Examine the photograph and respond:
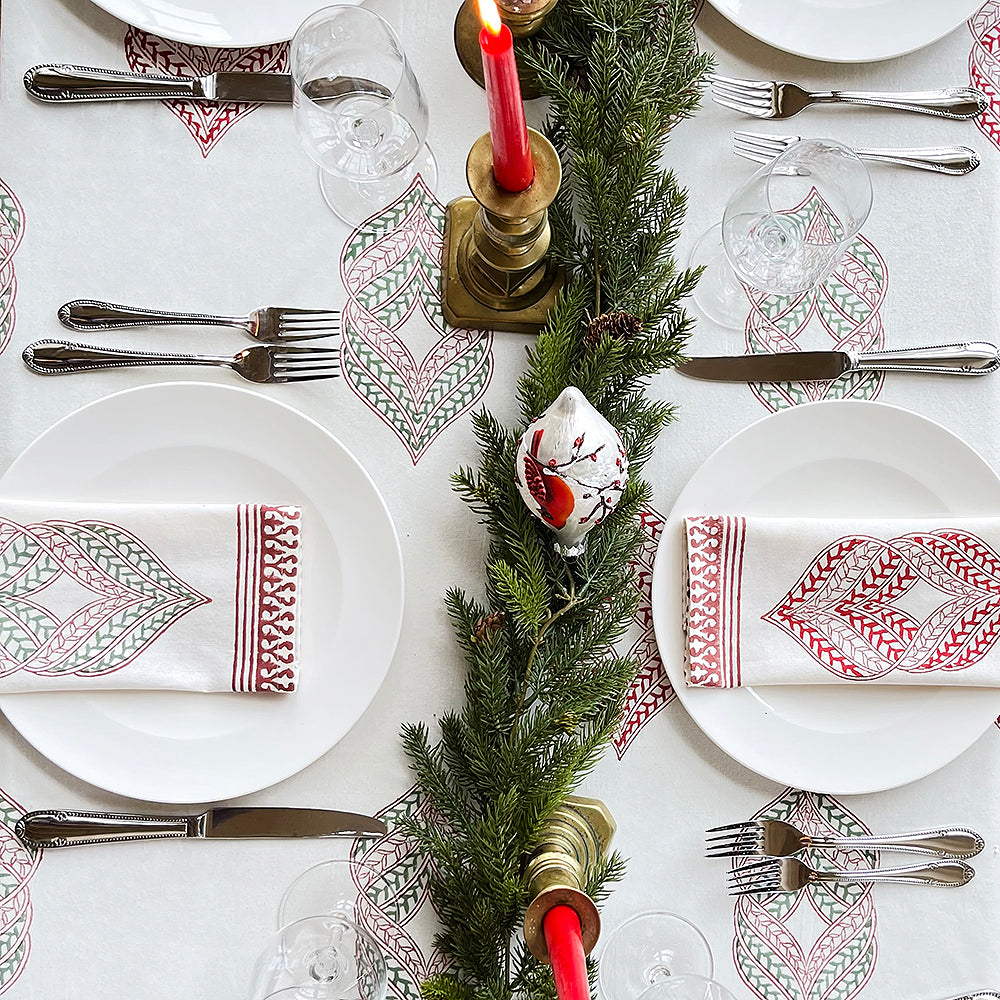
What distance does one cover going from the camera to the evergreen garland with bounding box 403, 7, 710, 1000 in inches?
29.2

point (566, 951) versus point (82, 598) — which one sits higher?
point (82, 598)

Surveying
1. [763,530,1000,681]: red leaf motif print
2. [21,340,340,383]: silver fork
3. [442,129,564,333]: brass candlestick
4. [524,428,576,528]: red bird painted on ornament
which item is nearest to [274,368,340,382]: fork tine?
[21,340,340,383]: silver fork

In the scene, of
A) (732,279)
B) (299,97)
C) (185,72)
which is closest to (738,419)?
(732,279)

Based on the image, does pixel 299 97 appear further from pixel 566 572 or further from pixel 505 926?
pixel 505 926

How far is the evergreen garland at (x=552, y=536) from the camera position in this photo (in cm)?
74

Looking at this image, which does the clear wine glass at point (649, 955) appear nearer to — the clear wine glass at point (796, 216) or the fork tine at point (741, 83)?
the clear wine glass at point (796, 216)

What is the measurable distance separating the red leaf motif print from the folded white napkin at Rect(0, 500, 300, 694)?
431mm

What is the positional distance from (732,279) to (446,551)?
13.9 inches

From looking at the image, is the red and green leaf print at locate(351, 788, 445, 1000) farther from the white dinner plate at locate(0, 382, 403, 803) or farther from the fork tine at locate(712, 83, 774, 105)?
the fork tine at locate(712, 83, 774, 105)

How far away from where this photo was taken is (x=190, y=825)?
0.79 meters

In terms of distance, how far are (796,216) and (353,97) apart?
37cm

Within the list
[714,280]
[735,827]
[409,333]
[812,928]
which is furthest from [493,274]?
[812,928]

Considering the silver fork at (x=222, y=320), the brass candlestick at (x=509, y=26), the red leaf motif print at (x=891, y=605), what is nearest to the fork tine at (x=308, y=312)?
the silver fork at (x=222, y=320)

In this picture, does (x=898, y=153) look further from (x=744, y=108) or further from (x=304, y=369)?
(x=304, y=369)
